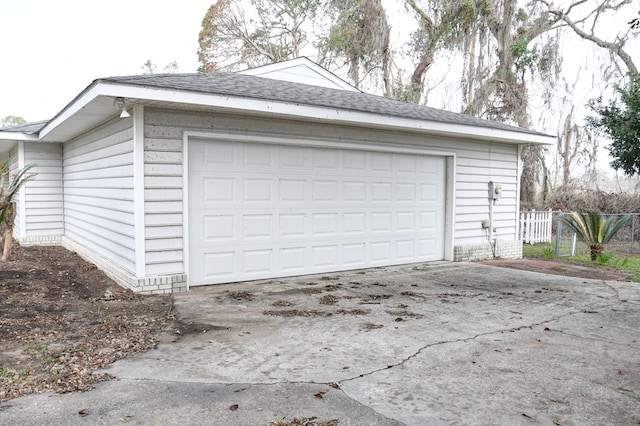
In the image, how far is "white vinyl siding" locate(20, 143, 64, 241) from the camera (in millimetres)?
10586

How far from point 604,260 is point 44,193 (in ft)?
39.3

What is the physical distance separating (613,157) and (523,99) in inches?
197

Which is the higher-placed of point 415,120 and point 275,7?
point 275,7

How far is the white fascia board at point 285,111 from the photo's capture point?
17.2 feet

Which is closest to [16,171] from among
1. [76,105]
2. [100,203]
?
[100,203]

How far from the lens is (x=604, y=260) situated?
925cm

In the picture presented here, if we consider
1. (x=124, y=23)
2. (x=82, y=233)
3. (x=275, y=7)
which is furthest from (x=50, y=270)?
(x=124, y=23)

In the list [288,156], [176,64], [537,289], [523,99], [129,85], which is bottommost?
[537,289]

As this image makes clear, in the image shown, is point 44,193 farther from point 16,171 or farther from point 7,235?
point 7,235

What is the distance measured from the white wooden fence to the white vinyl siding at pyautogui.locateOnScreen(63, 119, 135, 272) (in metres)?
10.1

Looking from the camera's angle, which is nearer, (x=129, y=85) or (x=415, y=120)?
(x=129, y=85)

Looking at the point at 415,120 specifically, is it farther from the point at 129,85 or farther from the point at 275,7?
the point at 275,7

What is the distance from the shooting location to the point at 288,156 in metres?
6.99

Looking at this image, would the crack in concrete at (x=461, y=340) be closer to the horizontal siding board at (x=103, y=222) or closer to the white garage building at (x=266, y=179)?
the white garage building at (x=266, y=179)
